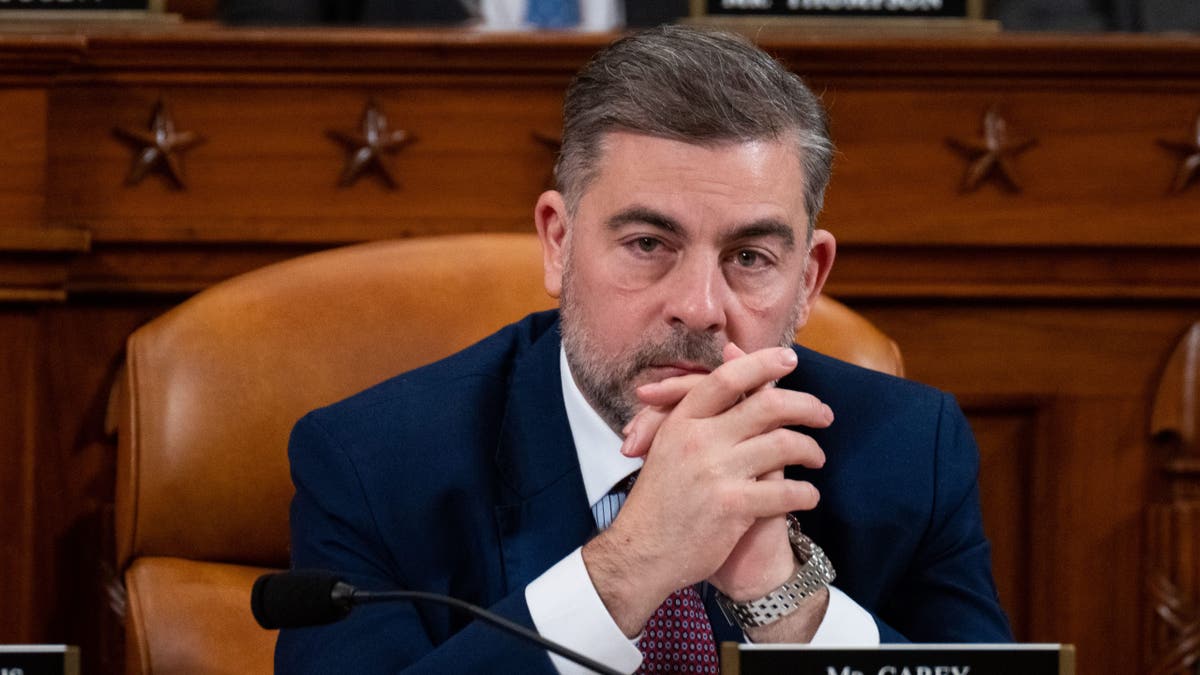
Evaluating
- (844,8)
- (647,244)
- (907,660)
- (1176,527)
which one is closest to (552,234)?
(647,244)

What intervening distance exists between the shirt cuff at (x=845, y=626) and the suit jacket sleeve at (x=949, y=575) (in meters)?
0.19

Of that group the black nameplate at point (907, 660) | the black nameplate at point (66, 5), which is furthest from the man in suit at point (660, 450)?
the black nameplate at point (66, 5)

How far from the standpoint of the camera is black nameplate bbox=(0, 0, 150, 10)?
2.29 meters

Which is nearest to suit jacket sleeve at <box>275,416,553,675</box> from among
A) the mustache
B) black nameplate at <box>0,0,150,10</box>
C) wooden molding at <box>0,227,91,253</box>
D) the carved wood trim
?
the mustache

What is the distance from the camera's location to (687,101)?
5.24 feet

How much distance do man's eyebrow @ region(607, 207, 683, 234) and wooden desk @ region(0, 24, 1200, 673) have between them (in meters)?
0.74

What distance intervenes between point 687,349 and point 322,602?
468 millimetres

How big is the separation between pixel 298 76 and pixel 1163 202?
1.25 metres

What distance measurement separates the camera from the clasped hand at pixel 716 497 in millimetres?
1451

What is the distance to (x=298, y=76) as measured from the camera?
228 centimetres

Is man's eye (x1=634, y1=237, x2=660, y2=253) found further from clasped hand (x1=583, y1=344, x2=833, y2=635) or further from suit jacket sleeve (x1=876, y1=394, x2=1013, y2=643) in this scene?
suit jacket sleeve (x1=876, y1=394, x2=1013, y2=643)

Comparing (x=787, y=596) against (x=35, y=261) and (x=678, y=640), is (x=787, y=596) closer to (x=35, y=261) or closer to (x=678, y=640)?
(x=678, y=640)

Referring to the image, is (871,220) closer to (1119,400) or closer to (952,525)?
(1119,400)

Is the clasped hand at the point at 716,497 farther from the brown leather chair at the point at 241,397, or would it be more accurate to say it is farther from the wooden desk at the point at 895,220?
the wooden desk at the point at 895,220
